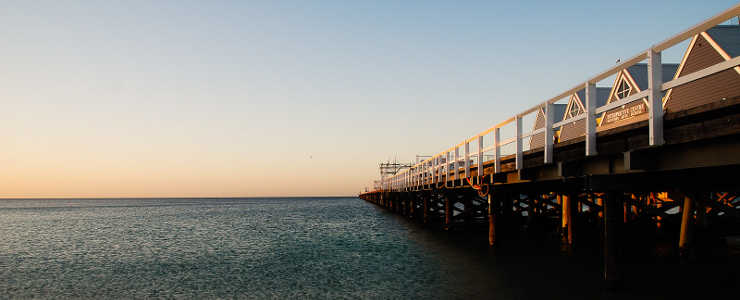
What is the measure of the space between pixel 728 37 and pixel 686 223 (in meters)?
8.99

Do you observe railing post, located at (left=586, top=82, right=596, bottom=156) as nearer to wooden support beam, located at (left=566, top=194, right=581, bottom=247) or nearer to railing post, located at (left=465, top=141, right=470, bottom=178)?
railing post, located at (left=465, top=141, right=470, bottom=178)

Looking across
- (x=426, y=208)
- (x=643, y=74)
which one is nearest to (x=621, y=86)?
(x=643, y=74)

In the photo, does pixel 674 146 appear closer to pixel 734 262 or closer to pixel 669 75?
pixel 734 262

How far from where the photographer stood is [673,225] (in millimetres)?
19688

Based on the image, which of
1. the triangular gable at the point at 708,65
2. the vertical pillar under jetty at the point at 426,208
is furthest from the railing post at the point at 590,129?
the vertical pillar under jetty at the point at 426,208

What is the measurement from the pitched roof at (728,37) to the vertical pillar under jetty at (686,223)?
7434 mm

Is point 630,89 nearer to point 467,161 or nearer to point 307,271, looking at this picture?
point 467,161

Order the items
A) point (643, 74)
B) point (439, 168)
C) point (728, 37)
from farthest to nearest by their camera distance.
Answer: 1. point (643, 74)
2. point (439, 168)
3. point (728, 37)

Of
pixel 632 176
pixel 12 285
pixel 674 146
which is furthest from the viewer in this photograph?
pixel 12 285

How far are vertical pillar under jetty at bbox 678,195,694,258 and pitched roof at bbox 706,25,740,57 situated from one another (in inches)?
293

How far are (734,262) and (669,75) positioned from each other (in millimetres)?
13513

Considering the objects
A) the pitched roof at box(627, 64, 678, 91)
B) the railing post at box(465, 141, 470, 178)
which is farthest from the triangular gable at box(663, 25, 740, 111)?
the railing post at box(465, 141, 470, 178)

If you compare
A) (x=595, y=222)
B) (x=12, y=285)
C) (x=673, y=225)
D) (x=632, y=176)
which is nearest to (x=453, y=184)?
(x=595, y=222)

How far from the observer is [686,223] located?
13.8 meters
